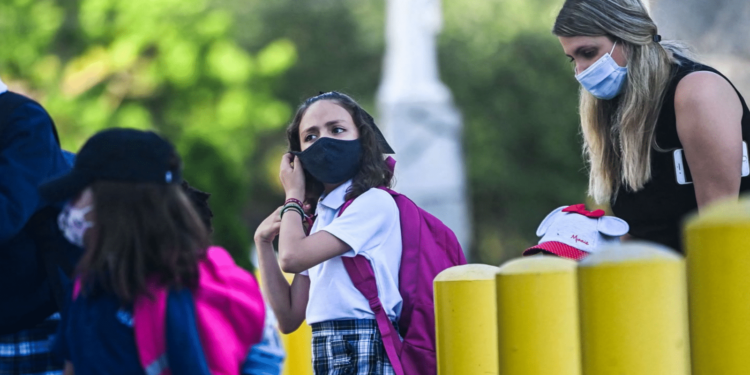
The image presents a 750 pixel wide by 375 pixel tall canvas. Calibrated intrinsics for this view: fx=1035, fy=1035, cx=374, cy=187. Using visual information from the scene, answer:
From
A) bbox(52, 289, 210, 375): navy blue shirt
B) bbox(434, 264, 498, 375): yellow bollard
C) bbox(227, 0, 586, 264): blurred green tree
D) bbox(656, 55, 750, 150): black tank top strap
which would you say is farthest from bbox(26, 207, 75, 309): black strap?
bbox(227, 0, 586, 264): blurred green tree

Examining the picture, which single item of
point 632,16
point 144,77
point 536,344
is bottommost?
→ point 536,344

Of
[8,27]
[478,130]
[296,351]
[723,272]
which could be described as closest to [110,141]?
[723,272]

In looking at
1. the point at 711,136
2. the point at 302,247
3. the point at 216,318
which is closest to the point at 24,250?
the point at 216,318

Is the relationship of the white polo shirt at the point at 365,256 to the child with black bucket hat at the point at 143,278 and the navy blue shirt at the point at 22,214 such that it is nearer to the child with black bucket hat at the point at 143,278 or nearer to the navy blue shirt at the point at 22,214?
the child with black bucket hat at the point at 143,278

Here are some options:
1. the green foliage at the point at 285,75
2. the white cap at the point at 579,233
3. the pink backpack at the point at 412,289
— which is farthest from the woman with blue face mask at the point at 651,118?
the green foliage at the point at 285,75

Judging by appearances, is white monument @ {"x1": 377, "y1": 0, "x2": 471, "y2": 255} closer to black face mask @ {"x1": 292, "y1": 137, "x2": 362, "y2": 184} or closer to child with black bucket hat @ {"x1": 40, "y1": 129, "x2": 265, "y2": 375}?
black face mask @ {"x1": 292, "y1": 137, "x2": 362, "y2": 184}

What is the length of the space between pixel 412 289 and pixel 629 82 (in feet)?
3.46

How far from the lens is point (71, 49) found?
72.3ft

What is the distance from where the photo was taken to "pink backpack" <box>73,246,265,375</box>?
2.60 m

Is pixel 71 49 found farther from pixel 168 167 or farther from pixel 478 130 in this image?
pixel 168 167

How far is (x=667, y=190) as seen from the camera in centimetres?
357

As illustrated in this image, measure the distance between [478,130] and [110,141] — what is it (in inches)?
948

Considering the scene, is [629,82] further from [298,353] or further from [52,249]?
[298,353]

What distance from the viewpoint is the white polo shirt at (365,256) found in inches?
139
